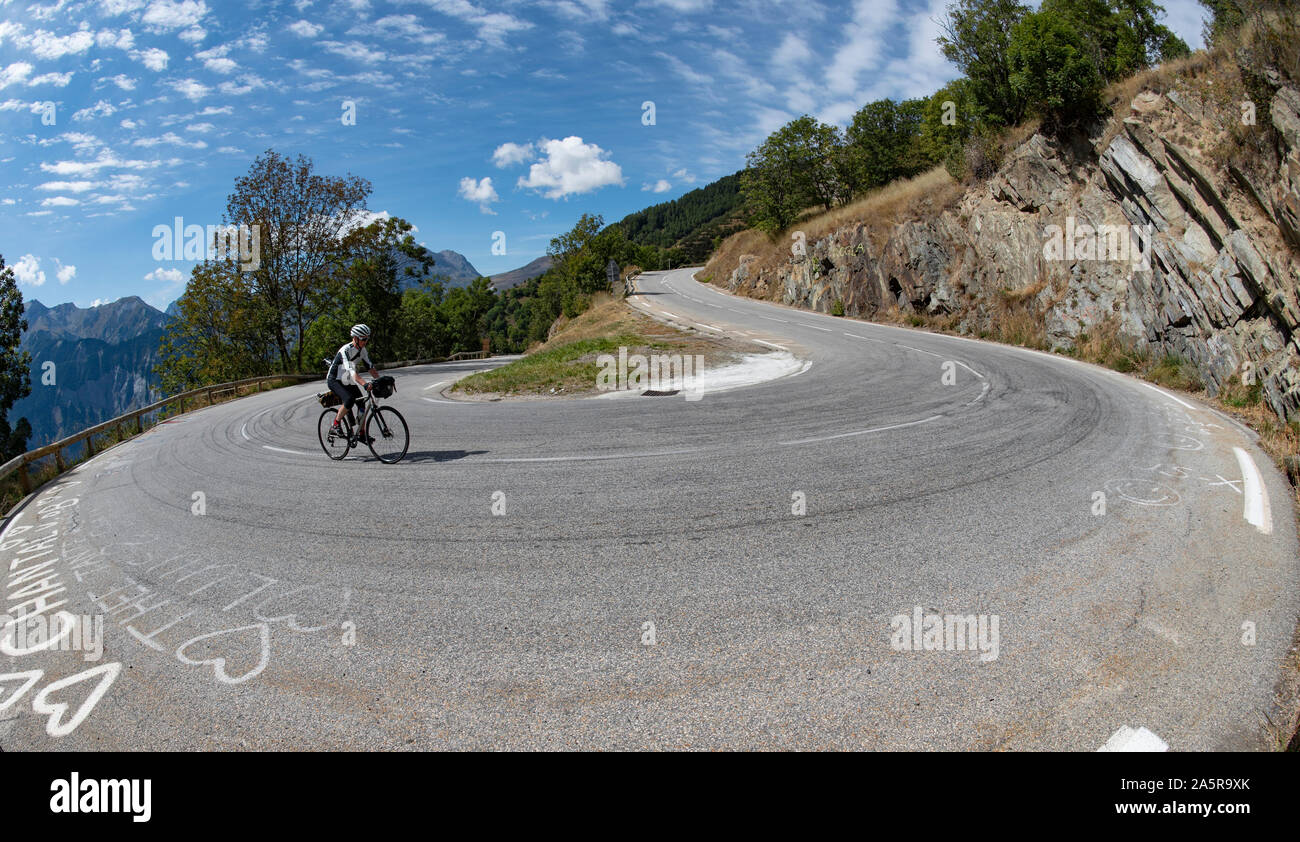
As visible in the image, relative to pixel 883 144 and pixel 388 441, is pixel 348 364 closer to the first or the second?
pixel 388 441

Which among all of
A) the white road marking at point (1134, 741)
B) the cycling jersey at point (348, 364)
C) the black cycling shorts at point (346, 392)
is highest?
the cycling jersey at point (348, 364)

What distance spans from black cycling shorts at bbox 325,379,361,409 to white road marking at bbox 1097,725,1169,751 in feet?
33.1

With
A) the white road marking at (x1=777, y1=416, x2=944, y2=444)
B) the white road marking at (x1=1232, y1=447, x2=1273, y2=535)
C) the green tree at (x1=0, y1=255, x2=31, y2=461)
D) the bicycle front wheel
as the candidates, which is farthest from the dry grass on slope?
the green tree at (x1=0, y1=255, x2=31, y2=461)

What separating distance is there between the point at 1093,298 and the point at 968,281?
25.4 ft

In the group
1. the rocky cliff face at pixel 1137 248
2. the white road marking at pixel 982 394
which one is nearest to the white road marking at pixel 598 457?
the white road marking at pixel 982 394

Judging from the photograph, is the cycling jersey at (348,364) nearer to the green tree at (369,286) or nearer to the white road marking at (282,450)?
the white road marking at (282,450)

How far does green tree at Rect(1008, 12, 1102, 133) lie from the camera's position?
23359 mm

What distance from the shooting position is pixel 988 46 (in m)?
26.5

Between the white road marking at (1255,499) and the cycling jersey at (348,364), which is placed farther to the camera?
the cycling jersey at (348,364)

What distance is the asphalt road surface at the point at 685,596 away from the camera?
3.46 m

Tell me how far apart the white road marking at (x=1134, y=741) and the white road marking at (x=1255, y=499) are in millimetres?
3848

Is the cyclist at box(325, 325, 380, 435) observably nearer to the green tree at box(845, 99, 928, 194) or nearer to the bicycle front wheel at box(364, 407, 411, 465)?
the bicycle front wheel at box(364, 407, 411, 465)

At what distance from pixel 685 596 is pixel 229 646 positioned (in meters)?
3.19
